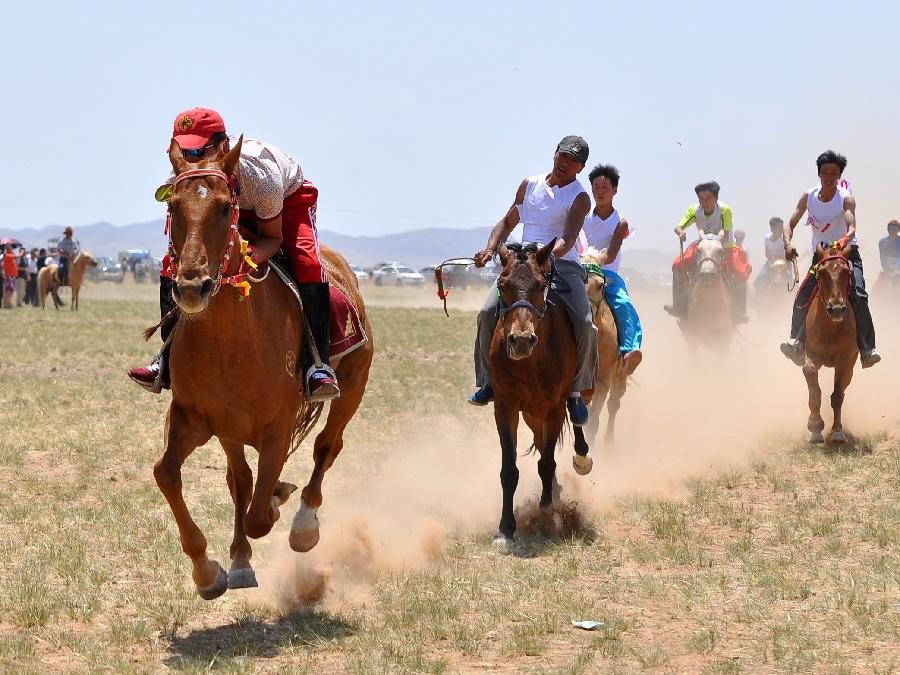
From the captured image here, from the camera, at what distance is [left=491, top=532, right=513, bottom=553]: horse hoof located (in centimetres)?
878

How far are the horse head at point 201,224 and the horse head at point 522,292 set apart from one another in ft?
9.52

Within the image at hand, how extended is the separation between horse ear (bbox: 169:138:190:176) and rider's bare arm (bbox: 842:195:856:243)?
27.2 ft

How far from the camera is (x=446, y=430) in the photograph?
1446 cm

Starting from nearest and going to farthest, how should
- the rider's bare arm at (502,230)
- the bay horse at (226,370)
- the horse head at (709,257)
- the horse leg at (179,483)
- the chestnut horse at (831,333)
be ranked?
the bay horse at (226,370) < the horse leg at (179,483) < the rider's bare arm at (502,230) < the chestnut horse at (831,333) < the horse head at (709,257)

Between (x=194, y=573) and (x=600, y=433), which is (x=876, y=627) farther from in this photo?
(x=600, y=433)

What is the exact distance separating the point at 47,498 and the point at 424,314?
1179 inches

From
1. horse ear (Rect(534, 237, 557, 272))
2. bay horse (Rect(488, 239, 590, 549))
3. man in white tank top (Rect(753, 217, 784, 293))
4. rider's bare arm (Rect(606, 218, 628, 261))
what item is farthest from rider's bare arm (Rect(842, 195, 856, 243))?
man in white tank top (Rect(753, 217, 784, 293))

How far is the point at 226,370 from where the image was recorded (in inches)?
256

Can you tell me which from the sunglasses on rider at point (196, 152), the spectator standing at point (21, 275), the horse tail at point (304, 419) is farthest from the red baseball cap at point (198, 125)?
the spectator standing at point (21, 275)

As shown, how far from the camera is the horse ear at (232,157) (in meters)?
6.24

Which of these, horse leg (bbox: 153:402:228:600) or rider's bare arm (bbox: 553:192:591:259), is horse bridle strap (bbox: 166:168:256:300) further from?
rider's bare arm (bbox: 553:192:591:259)

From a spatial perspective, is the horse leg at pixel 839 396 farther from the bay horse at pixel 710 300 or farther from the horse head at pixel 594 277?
the bay horse at pixel 710 300

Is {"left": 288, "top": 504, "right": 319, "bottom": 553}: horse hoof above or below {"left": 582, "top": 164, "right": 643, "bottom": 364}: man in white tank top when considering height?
below

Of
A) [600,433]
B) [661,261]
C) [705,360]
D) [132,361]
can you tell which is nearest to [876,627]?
[600,433]
